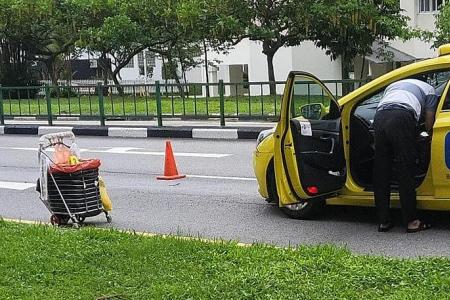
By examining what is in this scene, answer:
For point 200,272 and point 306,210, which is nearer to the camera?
point 200,272

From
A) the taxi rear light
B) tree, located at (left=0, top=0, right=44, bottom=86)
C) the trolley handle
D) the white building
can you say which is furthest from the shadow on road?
the white building

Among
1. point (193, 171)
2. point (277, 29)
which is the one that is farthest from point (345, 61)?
point (193, 171)

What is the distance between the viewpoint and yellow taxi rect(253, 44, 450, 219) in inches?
241

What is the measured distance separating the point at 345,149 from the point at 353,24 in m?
17.1

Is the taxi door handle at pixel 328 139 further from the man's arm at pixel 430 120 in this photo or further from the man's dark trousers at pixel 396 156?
the man's arm at pixel 430 120

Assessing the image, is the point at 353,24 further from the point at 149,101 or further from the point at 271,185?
the point at 271,185

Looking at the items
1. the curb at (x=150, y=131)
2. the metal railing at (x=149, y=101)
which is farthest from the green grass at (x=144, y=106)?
the curb at (x=150, y=131)

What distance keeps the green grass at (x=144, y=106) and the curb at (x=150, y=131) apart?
507 mm

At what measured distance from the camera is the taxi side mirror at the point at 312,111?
662 centimetres

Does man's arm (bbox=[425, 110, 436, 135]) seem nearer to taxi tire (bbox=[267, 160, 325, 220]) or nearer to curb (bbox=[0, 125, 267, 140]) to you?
taxi tire (bbox=[267, 160, 325, 220])

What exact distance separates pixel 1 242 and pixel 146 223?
1.79 meters

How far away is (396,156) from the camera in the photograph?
6074 millimetres

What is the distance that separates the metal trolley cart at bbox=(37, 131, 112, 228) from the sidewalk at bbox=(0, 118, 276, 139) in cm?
779

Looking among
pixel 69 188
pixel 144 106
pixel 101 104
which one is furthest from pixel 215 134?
pixel 69 188
